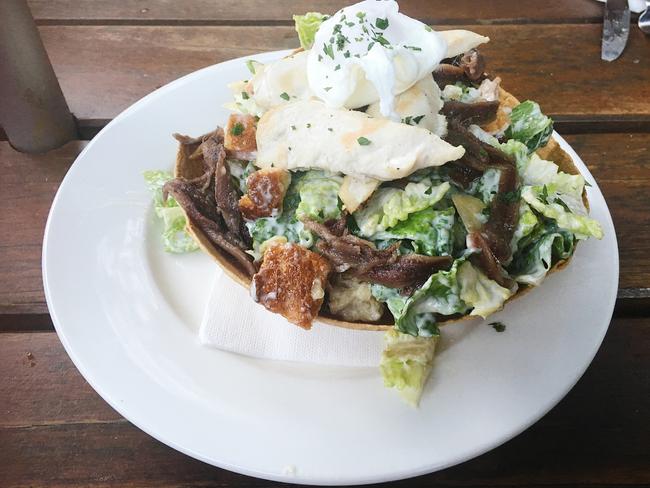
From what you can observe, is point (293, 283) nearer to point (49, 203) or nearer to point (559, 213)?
point (559, 213)

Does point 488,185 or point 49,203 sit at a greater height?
point 488,185

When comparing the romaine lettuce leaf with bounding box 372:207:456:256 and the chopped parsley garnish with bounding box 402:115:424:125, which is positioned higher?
the chopped parsley garnish with bounding box 402:115:424:125

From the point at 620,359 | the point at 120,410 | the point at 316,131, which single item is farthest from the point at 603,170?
the point at 120,410

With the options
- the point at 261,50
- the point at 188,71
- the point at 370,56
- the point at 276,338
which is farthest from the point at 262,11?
the point at 276,338

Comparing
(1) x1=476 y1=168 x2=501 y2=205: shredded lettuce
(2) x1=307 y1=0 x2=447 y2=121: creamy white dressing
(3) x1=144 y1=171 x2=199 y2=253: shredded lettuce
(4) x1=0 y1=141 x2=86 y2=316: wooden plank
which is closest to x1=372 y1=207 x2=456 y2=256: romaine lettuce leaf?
(1) x1=476 y1=168 x2=501 y2=205: shredded lettuce

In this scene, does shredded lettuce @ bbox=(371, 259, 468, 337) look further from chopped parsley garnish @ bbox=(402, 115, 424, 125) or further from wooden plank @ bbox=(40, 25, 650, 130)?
wooden plank @ bbox=(40, 25, 650, 130)

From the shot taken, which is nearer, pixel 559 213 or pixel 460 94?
pixel 559 213
